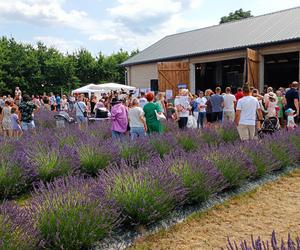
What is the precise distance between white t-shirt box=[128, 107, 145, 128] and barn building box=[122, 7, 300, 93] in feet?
29.1

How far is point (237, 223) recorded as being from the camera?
14.5 feet

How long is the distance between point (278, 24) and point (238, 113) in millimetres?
12622

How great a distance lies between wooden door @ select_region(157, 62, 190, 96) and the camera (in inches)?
725

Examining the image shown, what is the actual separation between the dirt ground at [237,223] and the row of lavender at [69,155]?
1.46m

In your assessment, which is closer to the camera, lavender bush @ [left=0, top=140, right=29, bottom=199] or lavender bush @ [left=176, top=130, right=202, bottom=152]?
lavender bush @ [left=0, top=140, right=29, bottom=199]

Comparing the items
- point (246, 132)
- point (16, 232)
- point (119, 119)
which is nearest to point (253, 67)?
point (246, 132)

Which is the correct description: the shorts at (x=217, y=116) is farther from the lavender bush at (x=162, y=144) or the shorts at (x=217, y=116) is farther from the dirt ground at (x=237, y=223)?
the dirt ground at (x=237, y=223)

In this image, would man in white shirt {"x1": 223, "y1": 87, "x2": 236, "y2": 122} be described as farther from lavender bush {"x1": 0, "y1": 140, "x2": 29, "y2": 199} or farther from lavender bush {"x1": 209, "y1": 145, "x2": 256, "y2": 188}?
lavender bush {"x1": 0, "y1": 140, "x2": 29, "y2": 199}

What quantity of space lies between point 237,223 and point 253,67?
13005mm

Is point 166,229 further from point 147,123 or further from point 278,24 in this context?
point 278,24

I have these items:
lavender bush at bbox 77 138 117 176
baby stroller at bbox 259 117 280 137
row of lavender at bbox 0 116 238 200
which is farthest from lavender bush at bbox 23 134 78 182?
baby stroller at bbox 259 117 280 137

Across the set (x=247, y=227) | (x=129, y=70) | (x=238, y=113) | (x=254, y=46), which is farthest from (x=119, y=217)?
(x=129, y=70)

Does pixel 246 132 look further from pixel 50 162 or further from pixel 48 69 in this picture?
pixel 48 69

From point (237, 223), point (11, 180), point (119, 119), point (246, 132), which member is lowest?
point (237, 223)
